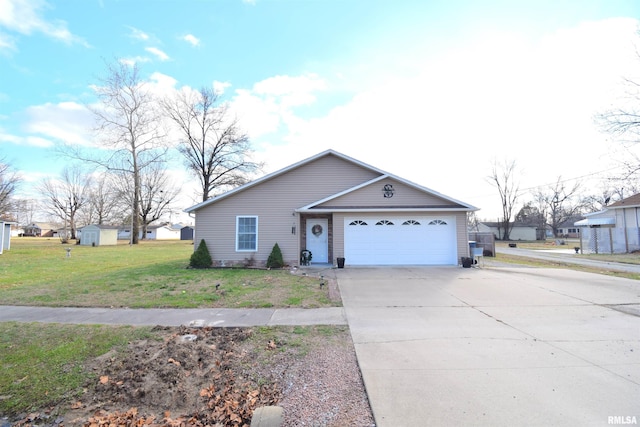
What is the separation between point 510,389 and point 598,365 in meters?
1.64

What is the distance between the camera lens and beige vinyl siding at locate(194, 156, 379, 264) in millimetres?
14273

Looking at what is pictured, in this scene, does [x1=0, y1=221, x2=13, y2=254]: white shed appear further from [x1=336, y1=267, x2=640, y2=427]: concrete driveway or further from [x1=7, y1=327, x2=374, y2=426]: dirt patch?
[x1=336, y1=267, x2=640, y2=427]: concrete driveway

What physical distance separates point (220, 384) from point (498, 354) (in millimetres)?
3799

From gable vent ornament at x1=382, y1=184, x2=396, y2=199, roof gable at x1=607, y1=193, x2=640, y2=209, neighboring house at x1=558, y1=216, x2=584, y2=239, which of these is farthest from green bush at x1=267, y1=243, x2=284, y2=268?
neighboring house at x1=558, y1=216, x2=584, y2=239

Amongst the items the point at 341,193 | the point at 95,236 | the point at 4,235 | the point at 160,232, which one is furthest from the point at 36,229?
the point at 341,193

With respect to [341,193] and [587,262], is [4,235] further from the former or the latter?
[587,262]

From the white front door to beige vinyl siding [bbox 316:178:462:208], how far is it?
139cm

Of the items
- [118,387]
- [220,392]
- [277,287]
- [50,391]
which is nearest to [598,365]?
[220,392]

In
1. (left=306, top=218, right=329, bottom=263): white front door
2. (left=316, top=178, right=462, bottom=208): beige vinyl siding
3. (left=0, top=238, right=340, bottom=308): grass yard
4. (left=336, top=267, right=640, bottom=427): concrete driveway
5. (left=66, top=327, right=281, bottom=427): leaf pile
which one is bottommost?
(left=66, top=327, right=281, bottom=427): leaf pile

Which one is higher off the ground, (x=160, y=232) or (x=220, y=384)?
(x=160, y=232)

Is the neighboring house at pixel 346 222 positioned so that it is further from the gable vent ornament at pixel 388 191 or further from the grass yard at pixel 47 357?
the grass yard at pixel 47 357

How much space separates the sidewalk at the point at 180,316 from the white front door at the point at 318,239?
8.24m

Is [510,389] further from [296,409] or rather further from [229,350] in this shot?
[229,350]

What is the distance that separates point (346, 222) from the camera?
14133mm
